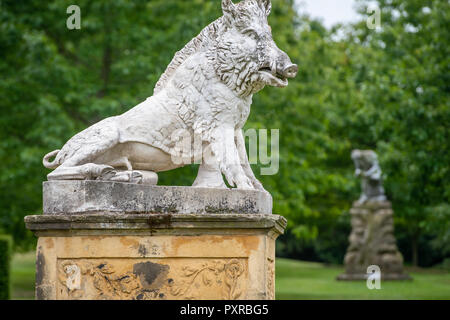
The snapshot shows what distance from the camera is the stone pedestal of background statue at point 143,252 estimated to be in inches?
241

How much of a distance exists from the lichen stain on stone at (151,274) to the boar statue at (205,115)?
2.51ft

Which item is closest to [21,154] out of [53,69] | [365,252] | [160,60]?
[53,69]

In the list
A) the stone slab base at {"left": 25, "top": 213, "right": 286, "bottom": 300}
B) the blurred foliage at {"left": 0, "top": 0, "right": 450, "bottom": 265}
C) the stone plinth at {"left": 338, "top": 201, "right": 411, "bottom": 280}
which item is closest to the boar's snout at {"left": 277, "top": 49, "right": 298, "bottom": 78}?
the stone slab base at {"left": 25, "top": 213, "right": 286, "bottom": 300}

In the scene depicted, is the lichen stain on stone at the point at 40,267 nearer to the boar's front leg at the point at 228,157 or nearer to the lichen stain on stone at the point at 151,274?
the lichen stain on stone at the point at 151,274

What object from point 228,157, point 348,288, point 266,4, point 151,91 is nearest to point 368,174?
point 348,288

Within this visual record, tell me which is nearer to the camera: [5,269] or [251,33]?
[251,33]

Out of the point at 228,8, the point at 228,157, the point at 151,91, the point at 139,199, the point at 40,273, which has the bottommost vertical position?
the point at 40,273

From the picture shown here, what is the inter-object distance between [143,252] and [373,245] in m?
19.9

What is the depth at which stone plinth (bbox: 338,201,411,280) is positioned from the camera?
24797 mm

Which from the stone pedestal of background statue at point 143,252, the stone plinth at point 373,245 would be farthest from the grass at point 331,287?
the stone pedestal of background statue at point 143,252

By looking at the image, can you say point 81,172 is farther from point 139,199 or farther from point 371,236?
point 371,236

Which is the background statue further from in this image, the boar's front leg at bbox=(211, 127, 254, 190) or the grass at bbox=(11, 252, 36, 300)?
the boar's front leg at bbox=(211, 127, 254, 190)

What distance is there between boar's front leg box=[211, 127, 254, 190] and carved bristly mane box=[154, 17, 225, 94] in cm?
78

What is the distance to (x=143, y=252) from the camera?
6.13 meters
